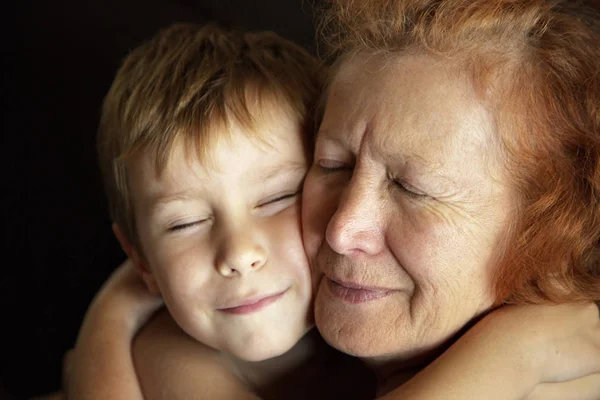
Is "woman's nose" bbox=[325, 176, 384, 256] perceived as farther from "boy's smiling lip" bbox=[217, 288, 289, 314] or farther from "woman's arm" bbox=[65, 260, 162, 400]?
"woman's arm" bbox=[65, 260, 162, 400]

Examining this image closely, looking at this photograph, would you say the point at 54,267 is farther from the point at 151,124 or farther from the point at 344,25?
the point at 344,25

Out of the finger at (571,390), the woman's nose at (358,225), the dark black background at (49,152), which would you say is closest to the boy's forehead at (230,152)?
the woman's nose at (358,225)

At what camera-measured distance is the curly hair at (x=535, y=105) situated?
1.31 meters

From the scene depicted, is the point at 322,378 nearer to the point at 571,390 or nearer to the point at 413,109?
the point at 571,390

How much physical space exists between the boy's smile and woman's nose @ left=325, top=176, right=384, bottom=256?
0.67 ft

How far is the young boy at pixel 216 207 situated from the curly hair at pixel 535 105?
0.21 meters

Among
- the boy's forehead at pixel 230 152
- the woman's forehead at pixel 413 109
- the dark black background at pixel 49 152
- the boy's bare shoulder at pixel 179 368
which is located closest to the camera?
the woman's forehead at pixel 413 109

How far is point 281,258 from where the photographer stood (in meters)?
1.57

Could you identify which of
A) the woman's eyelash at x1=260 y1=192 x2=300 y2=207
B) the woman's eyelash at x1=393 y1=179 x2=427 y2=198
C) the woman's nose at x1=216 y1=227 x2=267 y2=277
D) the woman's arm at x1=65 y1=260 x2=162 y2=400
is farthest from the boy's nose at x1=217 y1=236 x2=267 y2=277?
the woman's arm at x1=65 y1=260 x2=162 y2=400

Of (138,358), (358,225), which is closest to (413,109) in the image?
Answer: (358,225)

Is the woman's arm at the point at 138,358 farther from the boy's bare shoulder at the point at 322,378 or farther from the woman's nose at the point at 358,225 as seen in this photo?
the woman's nose at the point at 358,225

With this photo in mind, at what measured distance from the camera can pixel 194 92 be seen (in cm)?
161

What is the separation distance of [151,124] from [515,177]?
0.80 m

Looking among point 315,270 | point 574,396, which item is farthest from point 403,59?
point 574,396
